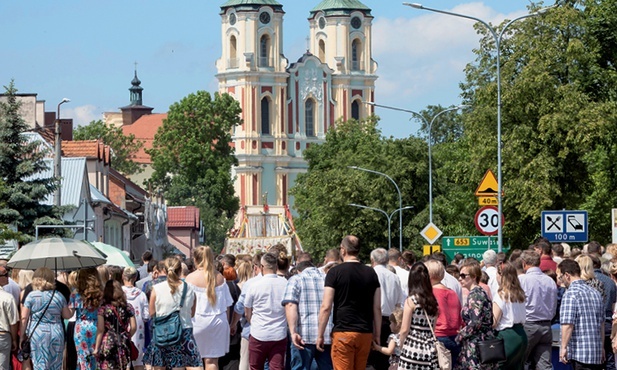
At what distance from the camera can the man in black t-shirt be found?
14.6 meters

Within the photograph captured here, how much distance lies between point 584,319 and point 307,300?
2893mm

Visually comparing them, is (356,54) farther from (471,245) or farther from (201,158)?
(471,245)

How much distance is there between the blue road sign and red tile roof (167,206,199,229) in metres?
74.5

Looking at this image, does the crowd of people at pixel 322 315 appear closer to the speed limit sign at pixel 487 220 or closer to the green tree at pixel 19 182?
the speed limit sign at pixel 487 220

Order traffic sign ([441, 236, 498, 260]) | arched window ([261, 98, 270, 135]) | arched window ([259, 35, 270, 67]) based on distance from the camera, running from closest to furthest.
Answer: traffic sign ([441, 236, 498, 260]) → arched window ([261, 98, 270, 135]) → arched window ([259, 35, 270, 67])

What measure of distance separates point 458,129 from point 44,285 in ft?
384

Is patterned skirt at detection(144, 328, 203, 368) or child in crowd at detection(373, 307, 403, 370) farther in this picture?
patterned skirt at detection(144, 328, 203, 368)

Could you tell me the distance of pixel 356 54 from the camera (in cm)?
15275

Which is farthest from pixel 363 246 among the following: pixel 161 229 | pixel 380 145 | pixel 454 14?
pixel 454 14

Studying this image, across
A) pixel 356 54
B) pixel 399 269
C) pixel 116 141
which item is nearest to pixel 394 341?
pixel 399 269

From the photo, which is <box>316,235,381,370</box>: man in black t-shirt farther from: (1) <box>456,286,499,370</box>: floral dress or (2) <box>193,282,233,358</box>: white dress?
(2) <box>193,282,233,358</box>: white dress

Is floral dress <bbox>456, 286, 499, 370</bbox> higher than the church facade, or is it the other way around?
the church facade

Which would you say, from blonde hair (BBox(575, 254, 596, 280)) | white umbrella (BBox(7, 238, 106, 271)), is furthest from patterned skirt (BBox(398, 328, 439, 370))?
white umbrella (BBox(7, 238, 106, 271))

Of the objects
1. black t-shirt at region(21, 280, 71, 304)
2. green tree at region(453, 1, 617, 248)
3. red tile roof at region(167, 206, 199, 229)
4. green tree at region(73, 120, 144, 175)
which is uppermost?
green tree at region(73, 120, 144, 175)
